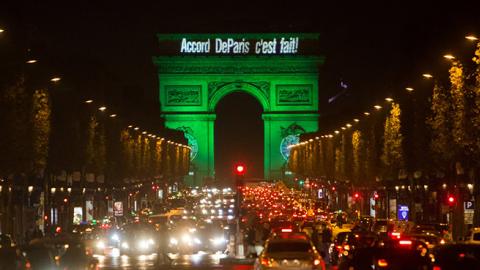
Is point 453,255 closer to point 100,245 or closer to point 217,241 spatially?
point 100,245

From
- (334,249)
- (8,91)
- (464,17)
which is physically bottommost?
(334,249)

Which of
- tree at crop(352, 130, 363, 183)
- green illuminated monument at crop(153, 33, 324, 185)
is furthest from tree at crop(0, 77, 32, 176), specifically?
green illuminated monument at crop(153, 33, 324, 185)

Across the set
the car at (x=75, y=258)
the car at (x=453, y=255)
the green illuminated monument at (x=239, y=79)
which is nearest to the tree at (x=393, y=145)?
the car at (x=75, y=258)

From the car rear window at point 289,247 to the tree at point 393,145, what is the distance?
135 feet

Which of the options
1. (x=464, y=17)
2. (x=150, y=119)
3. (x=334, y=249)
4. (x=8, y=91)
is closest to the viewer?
(x=334, y=249)

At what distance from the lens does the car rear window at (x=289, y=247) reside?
3606 centimetres

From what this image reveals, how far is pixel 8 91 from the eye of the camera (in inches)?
2130

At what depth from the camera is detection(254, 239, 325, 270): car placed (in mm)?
34719

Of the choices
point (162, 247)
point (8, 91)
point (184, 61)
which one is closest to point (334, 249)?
point (162, 247)

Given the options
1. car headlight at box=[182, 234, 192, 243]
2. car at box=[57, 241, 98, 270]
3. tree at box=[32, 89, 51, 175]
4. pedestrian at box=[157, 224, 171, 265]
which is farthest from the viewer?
car headlight at box=[182, 234, 192, 243]

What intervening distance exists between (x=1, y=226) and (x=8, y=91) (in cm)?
945

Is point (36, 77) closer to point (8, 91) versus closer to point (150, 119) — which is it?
point (8, 91)

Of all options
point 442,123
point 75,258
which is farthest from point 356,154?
point 75,258

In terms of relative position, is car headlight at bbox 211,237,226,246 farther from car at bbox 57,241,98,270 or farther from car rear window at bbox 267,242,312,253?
car at bbox 57,241,98,270
